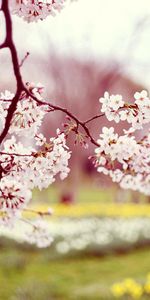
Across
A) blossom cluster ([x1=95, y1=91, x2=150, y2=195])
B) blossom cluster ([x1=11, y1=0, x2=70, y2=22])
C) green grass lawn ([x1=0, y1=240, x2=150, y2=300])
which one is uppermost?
green grass lawn ([x1=0, y1=240, x2=150, y2=300])

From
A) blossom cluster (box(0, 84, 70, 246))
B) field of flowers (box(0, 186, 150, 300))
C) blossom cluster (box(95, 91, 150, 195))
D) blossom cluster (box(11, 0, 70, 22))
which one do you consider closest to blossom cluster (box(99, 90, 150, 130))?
blossom cluster (box(95, 91, 150, 195))

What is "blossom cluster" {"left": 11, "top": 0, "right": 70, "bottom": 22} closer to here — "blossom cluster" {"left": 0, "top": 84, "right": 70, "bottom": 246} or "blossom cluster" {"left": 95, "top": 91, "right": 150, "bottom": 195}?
"blossom cluster" {"left": 0, "top": 84, "right": 70, "bottom": 246}

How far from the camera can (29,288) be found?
252 inches

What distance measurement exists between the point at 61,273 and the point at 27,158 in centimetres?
530

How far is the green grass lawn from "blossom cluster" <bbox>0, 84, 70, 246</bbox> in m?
3.61

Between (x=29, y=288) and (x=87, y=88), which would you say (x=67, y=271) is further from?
(x=87, y=88)

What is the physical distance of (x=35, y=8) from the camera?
8.24 ft

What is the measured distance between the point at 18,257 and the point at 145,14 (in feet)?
32.0

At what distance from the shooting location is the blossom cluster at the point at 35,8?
98.3 inches

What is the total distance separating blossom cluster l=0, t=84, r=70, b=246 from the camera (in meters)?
2.57

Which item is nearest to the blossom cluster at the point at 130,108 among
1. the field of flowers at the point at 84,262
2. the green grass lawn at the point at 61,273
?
the field of flowers at the point at 84,262

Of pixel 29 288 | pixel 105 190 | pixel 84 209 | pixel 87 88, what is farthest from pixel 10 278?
pixel 105 190

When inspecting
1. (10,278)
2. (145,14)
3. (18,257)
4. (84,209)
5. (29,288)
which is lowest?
(29,288)

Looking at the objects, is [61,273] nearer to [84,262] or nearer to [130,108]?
[84,262]
